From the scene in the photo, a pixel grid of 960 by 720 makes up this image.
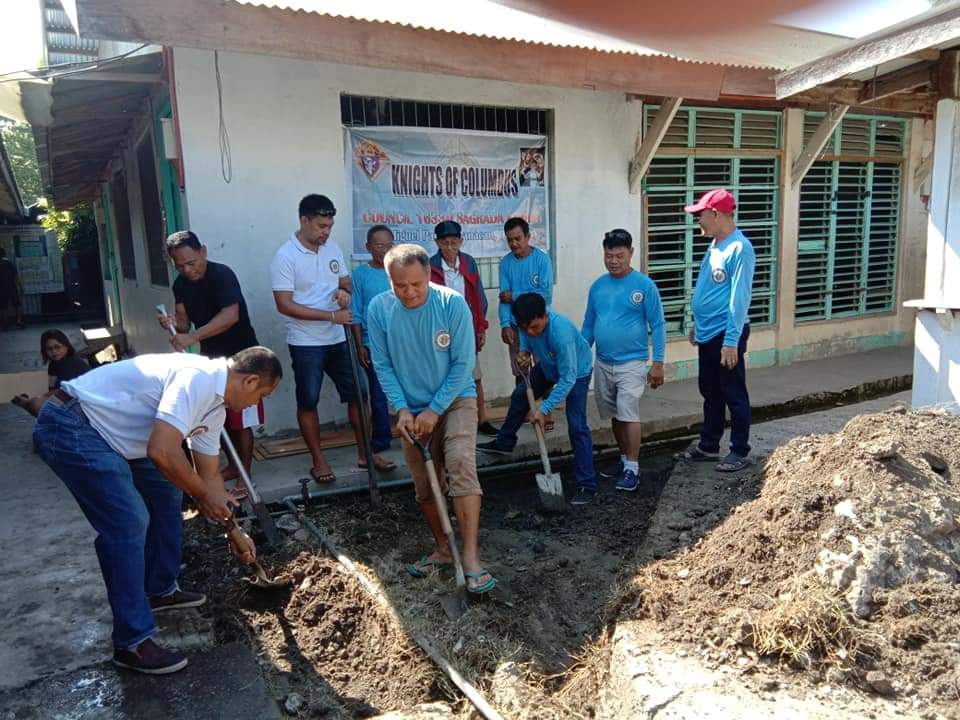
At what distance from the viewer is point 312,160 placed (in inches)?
224

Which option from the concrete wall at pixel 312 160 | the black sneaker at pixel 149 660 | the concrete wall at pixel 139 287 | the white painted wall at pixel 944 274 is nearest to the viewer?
the black sneaker at pixel 149 660

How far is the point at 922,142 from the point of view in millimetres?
9312

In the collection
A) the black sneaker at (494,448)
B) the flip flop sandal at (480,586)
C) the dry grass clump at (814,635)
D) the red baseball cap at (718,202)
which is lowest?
the flip flop sandal at (480,586)

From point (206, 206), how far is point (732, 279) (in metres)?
3.72

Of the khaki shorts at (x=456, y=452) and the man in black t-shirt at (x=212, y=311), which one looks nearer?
the khaki shorts at (x=456, y=452)

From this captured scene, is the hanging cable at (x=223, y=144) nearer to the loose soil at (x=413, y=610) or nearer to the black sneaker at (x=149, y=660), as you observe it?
the loose soil at (x=413, y=610)

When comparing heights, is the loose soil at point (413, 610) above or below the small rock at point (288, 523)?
below

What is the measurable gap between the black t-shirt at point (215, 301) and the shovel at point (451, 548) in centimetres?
181

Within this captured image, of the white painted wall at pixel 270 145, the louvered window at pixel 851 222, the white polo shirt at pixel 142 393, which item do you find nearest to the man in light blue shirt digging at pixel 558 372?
the white painted wall at pixel 270 145

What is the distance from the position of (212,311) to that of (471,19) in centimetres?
290

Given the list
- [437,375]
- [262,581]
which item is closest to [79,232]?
[262,581]

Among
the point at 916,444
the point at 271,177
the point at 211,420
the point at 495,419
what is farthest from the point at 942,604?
the point at 271,177

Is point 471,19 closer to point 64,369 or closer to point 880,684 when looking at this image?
point 64,369

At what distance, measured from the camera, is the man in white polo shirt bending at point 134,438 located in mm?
2771
